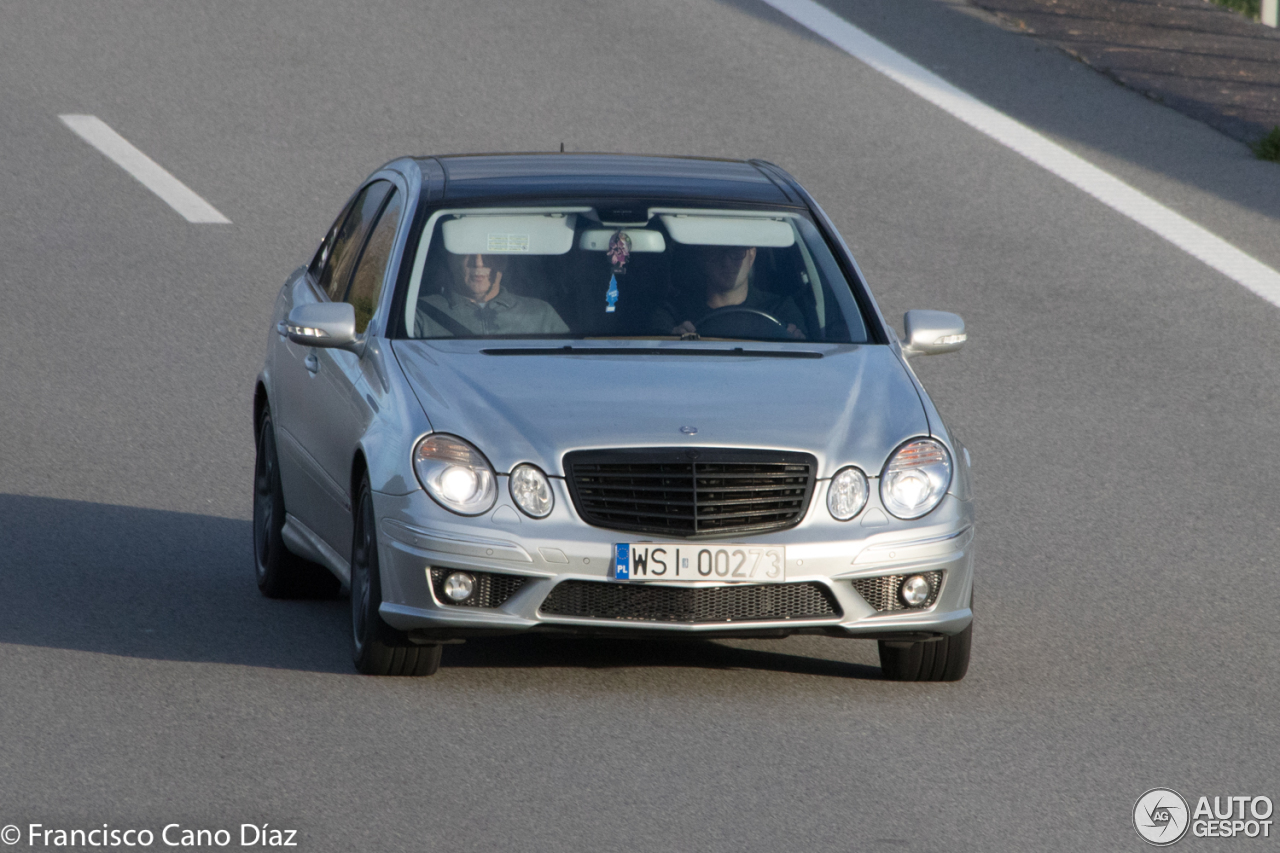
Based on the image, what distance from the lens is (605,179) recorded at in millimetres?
8492

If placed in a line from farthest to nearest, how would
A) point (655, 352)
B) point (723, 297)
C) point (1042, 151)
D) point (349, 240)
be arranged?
point (1042, 151) < point (349, 240) < point (723, 297) < point (655, 352)

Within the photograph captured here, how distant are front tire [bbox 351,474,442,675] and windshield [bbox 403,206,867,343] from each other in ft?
2.59

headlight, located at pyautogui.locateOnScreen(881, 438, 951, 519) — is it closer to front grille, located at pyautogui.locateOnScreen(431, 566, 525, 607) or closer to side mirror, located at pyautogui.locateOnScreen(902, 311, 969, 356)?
side mirror, located at pyautogui.locateOnScreen(902, 311, 969, 356)

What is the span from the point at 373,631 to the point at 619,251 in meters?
1.75

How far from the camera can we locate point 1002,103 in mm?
19250

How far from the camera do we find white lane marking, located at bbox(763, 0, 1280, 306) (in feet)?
51.6

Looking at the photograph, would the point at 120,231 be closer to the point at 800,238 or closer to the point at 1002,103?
the point at 1002,103

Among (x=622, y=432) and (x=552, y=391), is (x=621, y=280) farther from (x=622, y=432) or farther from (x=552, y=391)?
(x=622, y=432)

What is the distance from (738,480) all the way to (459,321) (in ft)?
4.74

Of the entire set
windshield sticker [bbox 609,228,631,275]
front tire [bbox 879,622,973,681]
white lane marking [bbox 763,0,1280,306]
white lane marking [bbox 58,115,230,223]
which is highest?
windshield sticker [bbox 609,228,631,275]

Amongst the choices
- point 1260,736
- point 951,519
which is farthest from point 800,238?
point 1260,736

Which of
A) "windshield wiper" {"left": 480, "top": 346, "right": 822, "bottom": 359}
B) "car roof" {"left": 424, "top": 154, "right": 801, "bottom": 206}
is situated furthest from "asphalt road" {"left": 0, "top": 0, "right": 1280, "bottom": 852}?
Result: "car roof" {"left": 424, "top": 154, "right": 801, "bottom": 206}

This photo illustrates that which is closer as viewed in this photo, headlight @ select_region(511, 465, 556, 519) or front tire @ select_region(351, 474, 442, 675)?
headlight @ select_region(511, 465, 556, 519)

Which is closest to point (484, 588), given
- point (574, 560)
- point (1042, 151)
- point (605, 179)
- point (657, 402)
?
point (574, 560)
